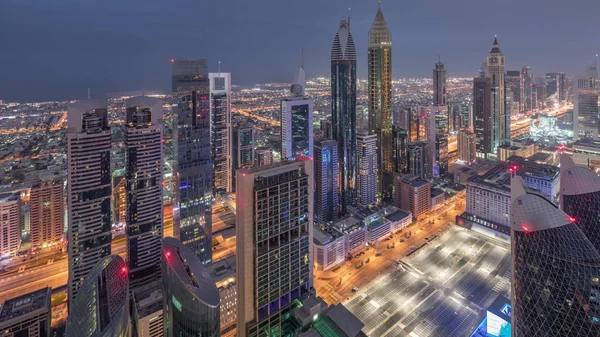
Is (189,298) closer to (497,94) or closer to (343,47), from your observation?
(343,47)

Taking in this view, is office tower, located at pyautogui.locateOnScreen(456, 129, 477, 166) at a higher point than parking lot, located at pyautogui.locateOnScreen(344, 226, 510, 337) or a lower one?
higher

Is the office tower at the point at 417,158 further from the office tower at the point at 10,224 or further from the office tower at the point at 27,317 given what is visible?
the office tower at the point at 10,224

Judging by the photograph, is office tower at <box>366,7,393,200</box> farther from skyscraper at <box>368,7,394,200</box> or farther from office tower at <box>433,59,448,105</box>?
office tower at <box>433,59,448,105</box>

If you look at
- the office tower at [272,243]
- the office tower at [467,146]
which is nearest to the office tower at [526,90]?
the office tower at [467,146]

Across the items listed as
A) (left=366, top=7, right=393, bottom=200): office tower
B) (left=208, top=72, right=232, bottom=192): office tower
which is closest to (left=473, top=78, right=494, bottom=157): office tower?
(left=366, top=7, right=393, bottom=200): office tower

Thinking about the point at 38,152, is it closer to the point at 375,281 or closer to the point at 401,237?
the point at 375,281

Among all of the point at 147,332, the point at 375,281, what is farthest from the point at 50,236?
the point at 375,281
